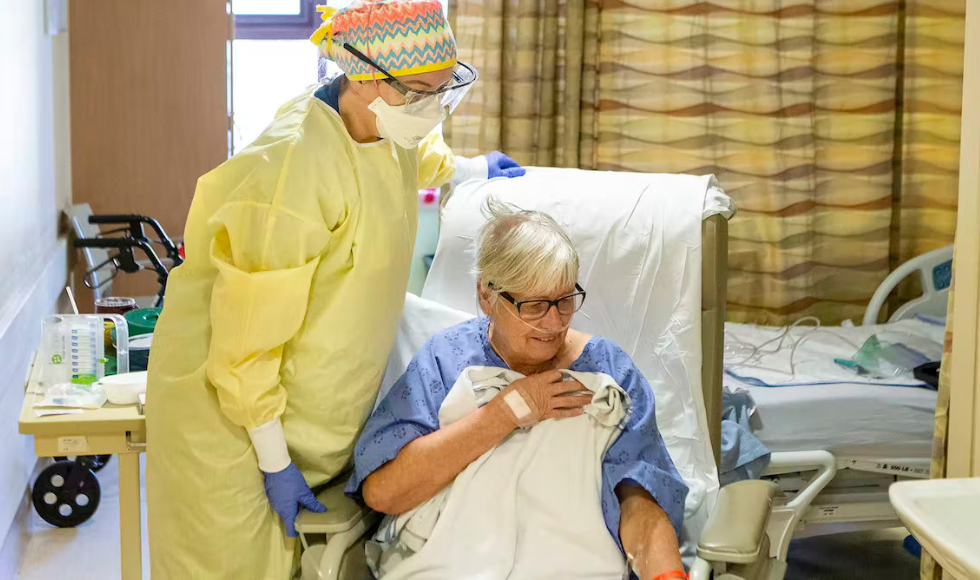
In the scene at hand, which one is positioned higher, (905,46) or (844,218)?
(905,46)

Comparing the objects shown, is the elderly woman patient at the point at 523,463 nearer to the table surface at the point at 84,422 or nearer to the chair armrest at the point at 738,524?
the chair armrest at the point at 738,524

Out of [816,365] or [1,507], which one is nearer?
[1,507]

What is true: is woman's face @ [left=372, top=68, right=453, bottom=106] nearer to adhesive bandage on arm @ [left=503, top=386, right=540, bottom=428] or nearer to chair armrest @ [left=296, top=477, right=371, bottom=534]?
adhesive bandage on arm @ [left=503, top=386, right=540, bottom=428]

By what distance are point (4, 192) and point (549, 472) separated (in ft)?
6.44

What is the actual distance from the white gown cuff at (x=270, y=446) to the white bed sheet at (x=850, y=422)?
1444 millimetres

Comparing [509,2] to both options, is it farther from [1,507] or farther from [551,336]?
[1,507]

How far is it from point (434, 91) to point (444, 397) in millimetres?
549

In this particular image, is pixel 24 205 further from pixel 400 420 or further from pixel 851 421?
pixel 851 421

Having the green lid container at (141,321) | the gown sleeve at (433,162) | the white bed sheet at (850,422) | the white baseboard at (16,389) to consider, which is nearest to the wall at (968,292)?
the white bed sheet at (850,422)

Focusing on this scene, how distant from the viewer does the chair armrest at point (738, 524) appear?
1.60 metres

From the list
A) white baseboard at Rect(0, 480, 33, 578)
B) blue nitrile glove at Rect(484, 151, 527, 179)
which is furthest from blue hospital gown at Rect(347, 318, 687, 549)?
white baseboard at Rect(0, 480, 33, 578)

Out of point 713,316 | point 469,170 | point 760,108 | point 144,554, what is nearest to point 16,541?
point 144,554

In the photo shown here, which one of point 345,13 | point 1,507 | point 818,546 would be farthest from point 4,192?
point 818,546

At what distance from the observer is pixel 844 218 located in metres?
3.57
